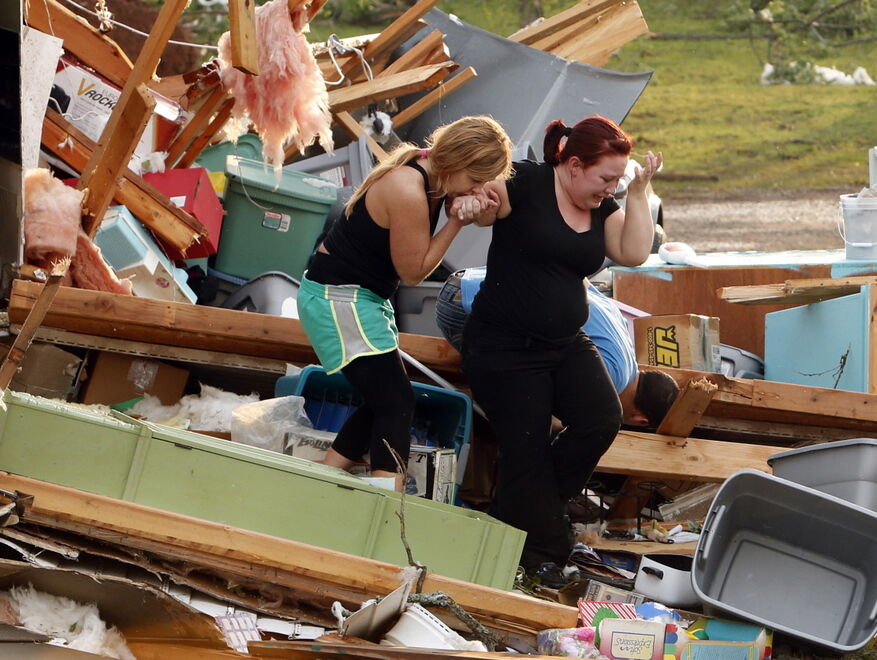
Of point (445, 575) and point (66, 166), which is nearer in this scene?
point (445, 575)

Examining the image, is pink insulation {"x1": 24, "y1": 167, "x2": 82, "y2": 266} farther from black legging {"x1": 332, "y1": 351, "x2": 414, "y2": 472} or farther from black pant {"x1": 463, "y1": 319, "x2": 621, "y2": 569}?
black pant {"x1": 463, "y1": 319, "x2": 621, "y2": 569}

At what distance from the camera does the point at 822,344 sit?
5.25 meters

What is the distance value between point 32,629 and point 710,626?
1910 millimetres

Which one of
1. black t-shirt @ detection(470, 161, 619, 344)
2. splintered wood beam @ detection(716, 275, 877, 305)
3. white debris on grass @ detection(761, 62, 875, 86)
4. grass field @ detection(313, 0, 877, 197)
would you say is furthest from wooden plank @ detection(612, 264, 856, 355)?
white debris on grass @ detection(761, 62, 875, 86)

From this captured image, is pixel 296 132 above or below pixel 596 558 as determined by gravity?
above

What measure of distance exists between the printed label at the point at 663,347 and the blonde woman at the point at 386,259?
5.08 ft

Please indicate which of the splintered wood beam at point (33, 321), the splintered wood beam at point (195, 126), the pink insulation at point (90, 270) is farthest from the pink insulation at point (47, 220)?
the splintered wood beam at point (195, 126)

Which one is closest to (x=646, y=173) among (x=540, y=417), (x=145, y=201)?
(x=540, y=417)

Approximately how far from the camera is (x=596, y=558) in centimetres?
422

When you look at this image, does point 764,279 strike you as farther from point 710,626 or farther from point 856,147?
point 856,147

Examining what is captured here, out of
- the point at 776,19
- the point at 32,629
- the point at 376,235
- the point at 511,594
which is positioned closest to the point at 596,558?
the point at 511,594

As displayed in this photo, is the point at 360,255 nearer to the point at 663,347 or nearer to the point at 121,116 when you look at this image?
the point at 121,116

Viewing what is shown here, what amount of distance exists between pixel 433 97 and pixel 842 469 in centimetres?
359

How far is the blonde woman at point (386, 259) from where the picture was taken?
3.58 metres
